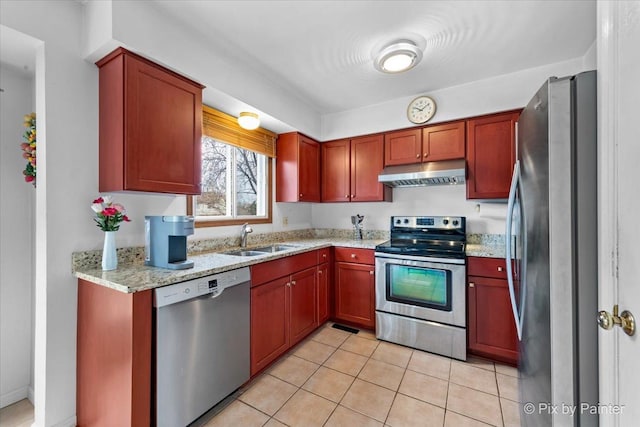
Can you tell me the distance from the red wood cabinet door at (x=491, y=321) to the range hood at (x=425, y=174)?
1.00 meters

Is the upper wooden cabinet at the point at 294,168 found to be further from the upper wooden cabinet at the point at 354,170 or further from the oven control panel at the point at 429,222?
the oven control panel at the point at 429,222

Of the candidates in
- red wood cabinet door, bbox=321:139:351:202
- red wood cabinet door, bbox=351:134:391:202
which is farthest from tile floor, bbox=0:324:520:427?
red wood cabinet door, bbox=321:139:351:202

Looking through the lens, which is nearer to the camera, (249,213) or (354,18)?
(354,18)

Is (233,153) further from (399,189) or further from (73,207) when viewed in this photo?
(399,189)

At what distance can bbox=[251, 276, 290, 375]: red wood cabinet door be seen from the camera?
1955mm

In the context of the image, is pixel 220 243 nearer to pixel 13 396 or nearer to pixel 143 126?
pixel 143 126

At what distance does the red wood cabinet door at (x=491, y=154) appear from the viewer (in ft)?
7.96

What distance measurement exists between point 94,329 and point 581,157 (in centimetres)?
245

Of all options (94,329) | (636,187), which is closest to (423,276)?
(636,187)

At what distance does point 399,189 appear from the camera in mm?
3232

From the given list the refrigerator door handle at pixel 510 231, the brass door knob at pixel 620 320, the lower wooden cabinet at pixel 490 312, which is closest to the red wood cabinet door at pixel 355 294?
the lower wooden cabinet at pixel 490 312

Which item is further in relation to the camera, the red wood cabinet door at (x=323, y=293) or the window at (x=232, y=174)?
the red wood cabinet door at (x=323, y=293)

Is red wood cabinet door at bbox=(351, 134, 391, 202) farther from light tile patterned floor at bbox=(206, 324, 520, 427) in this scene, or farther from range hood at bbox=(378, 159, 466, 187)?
light tile patterned floor at bbox=(206, 324, 520, 427)

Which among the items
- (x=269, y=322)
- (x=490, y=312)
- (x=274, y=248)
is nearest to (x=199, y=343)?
(x=269, y=322)
